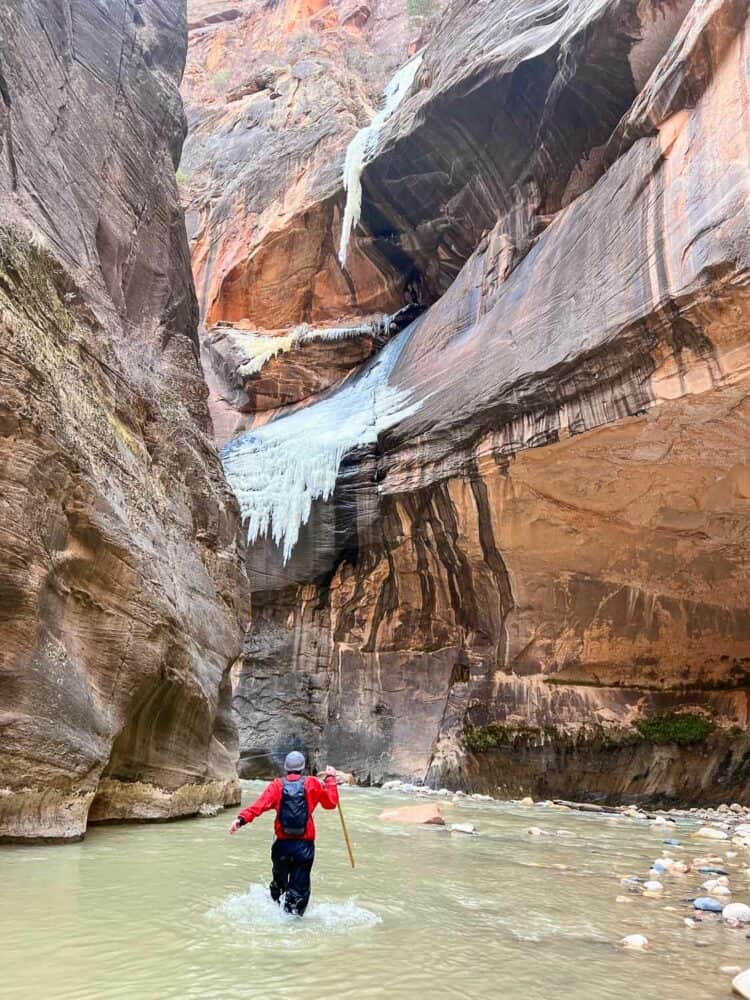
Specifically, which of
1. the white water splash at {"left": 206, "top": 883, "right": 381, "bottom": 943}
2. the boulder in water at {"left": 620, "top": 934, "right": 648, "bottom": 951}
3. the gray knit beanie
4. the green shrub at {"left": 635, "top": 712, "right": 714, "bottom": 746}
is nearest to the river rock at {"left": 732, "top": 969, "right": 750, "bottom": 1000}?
the boulder in water at {"left": 620, "top": 934, "right": 648, "bottom": 951}

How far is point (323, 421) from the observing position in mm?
18016

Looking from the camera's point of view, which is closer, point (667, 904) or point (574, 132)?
point (667, 904)

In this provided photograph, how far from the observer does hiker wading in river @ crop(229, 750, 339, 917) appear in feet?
12.5

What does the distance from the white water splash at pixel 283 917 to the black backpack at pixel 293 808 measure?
1.30 ft

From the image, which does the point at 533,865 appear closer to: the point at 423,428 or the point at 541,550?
the point at 541,550

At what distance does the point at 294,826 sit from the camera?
391 cm

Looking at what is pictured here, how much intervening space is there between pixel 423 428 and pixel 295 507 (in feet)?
13.8

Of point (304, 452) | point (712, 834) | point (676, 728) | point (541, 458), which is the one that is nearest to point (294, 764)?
point (712, 834)

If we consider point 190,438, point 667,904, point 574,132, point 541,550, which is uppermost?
point 574,132

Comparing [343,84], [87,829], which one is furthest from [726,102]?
[343,84]

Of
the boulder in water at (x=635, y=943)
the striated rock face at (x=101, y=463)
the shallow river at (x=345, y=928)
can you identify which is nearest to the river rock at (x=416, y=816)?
the striated rock face at (x=101, y=463)

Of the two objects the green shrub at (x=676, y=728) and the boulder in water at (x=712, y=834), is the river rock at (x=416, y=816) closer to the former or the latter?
the boulder in water at (x=712, y=834)

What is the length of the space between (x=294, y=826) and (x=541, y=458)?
341 inches

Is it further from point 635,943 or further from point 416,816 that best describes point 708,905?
point 416,816
